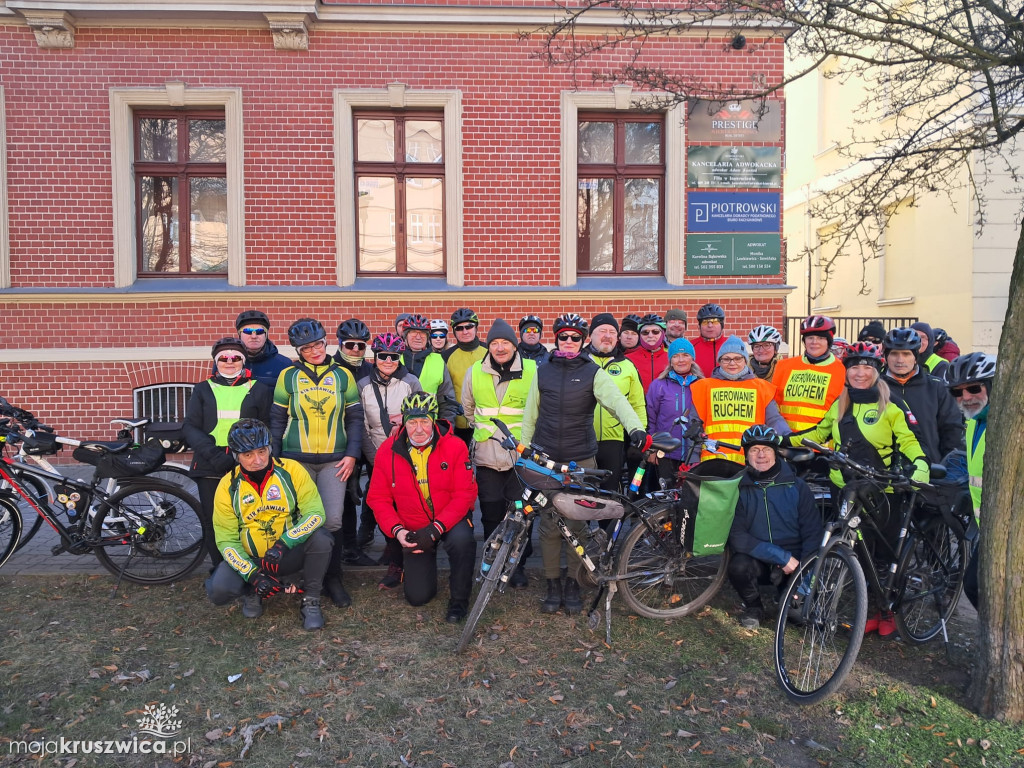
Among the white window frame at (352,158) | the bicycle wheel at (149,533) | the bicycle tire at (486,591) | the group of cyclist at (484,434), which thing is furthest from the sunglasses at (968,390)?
the white window frame at (352,158)

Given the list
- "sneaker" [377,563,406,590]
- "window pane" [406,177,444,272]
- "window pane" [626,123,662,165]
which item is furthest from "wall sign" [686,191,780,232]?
"sneaker" [377,563,406,590]

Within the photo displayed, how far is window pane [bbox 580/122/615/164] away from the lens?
960 cm

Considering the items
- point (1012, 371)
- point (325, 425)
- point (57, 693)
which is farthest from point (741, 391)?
point (57, 693)

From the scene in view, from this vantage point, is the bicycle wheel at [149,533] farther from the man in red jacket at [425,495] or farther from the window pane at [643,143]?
the window pane at [643,143]

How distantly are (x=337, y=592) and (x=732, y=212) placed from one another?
24.3 ft

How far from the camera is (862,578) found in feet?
11.2

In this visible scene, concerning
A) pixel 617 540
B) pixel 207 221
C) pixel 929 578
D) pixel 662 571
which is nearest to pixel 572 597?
pixel 617 540

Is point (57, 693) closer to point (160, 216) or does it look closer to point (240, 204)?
point (240, 204)

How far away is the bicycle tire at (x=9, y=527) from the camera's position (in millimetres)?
4871

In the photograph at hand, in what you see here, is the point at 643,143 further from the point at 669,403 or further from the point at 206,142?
the point at 206,142

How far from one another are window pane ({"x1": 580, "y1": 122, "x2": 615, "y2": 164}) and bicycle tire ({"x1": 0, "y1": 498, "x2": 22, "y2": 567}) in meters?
7.81

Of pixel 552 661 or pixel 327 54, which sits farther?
pixel 327 54

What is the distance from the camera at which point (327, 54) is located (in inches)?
352

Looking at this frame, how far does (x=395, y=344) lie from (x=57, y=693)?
115 inches
